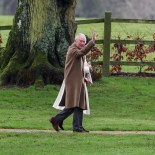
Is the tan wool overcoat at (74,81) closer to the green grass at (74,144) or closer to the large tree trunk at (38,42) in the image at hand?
the green grass at (74,144)

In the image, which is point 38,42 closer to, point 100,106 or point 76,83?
point 100,106

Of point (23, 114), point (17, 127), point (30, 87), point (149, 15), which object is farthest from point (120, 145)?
point (149, 15)

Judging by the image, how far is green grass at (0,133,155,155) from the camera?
12.1m

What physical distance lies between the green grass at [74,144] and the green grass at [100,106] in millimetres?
1299

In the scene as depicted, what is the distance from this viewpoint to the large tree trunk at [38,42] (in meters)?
20.0

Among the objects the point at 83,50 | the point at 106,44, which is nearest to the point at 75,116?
the point at 83,50

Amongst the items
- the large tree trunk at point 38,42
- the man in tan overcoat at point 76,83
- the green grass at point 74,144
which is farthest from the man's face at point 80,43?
the large tree trunk at point 38,42

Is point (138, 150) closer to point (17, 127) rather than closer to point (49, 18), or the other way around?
point (17, 127)

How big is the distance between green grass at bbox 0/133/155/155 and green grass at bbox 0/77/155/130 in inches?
51.1

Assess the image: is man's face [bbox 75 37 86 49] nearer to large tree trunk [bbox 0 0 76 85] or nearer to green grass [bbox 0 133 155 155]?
green grass [bbox 0 133 155 155]

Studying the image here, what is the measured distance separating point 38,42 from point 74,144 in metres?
7.78

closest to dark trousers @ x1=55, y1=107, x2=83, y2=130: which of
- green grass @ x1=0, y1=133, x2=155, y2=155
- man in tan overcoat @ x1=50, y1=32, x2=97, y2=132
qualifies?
man in tan overcoat @ x1=50, y1=32, x2=97, y2=132

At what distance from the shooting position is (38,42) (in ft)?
66.6

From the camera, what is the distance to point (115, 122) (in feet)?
52.4
